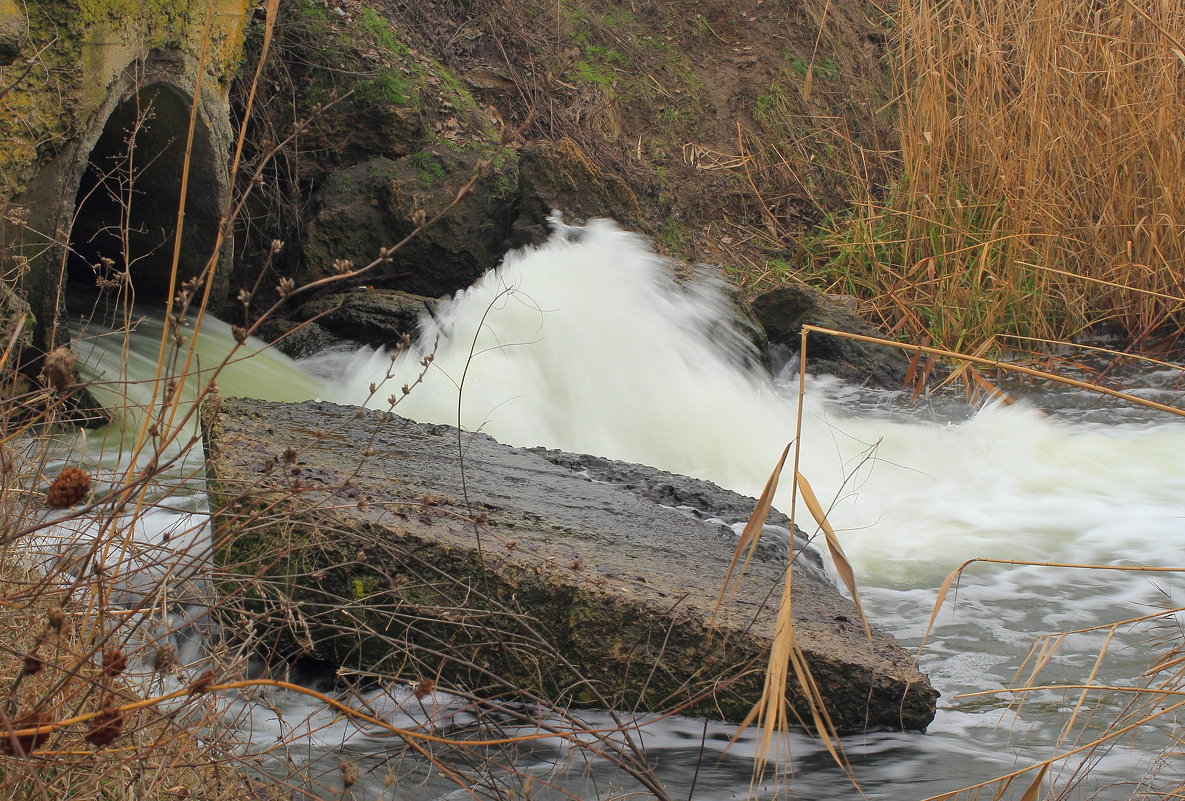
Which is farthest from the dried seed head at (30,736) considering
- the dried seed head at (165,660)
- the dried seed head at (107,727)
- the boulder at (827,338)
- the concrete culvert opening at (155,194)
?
the boulder at (827,338)

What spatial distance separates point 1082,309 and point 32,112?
5446mm

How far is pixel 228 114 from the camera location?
521 cm

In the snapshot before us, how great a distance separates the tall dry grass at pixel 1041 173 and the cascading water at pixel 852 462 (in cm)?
59

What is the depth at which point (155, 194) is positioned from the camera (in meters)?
5.40

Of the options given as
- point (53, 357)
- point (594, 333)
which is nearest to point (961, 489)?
point (594, 333)

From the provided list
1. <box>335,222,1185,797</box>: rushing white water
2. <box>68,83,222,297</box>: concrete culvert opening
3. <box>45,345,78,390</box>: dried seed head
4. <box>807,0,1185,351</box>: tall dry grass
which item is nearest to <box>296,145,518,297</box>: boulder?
<box>335,222,1185,797</box>: rushing white water

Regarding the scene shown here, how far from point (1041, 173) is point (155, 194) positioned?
479cm

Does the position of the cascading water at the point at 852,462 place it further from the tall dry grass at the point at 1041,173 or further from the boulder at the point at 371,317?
the tall dry grass at the point at 1041,173

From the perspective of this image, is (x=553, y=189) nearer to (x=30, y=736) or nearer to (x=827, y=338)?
(x=827, y=338)

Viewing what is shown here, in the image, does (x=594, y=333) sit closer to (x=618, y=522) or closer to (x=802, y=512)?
(x=802, y=512)

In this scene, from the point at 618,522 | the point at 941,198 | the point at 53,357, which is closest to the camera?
the point at 53,357

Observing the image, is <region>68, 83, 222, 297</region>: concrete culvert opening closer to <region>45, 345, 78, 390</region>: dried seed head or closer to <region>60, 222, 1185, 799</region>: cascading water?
<region>60, 222, 1185, 799</region>: cascading water

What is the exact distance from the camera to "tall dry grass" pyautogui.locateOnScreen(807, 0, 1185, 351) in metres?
6.02

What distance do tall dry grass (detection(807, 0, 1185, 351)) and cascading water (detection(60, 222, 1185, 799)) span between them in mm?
591
